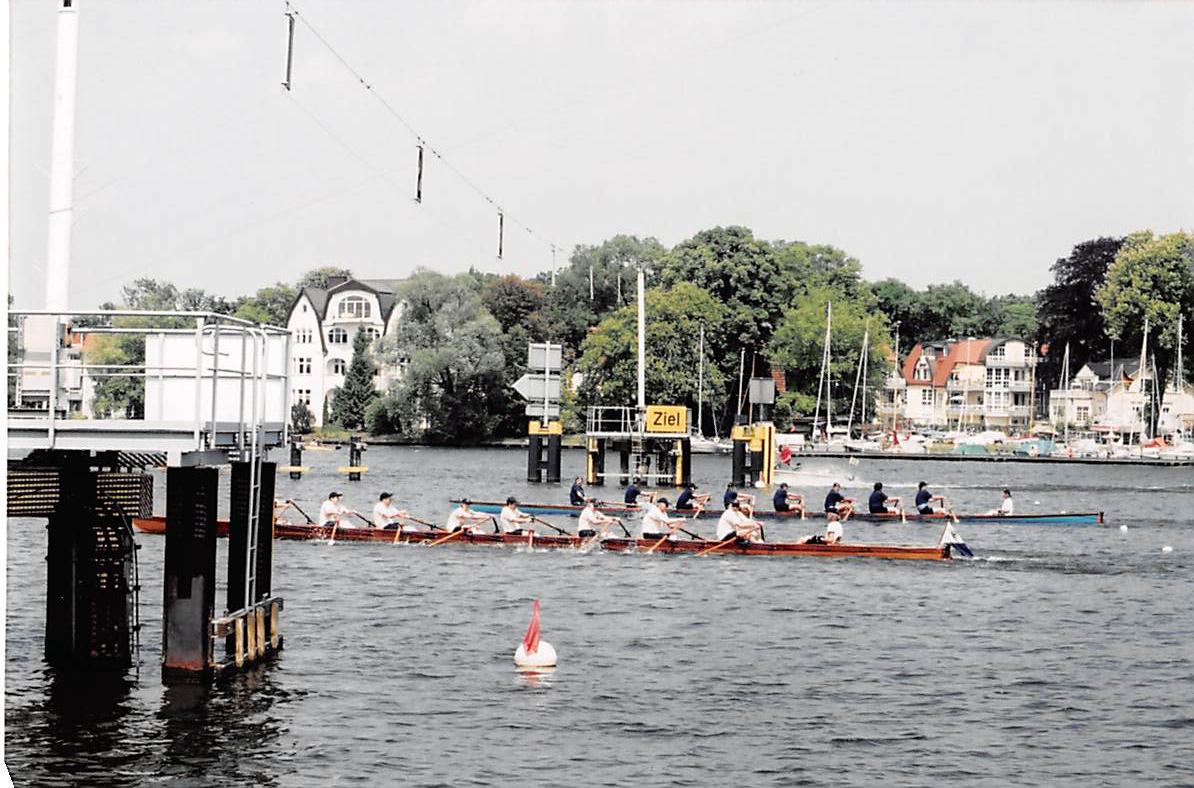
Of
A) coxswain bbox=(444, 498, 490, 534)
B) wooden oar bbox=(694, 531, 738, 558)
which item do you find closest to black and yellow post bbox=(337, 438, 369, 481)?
coxswain bbox=(444, 498, 490, 534)

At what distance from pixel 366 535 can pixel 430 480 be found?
3742cm

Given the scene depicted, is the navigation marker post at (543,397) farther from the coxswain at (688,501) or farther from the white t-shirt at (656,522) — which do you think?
the white t-shirt at (656,522)

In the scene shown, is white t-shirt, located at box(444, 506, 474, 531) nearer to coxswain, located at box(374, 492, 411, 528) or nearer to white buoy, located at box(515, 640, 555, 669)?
coxswain, located at box(374, 492, 411, 528)

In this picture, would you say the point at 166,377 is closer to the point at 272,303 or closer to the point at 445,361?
the point at 445,361

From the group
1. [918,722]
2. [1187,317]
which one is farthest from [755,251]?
[918,722]

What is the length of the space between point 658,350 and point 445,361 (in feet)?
45.7

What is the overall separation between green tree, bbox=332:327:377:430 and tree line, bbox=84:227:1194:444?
0.12 metres

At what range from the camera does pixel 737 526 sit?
37.2m

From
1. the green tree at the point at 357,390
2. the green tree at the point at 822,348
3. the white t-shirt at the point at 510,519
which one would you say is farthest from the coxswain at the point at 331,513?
the green tree at the point at 822,348

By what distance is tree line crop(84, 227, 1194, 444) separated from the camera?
10669cm

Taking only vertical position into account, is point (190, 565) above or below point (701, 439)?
below

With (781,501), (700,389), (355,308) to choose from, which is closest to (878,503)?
(781,501)

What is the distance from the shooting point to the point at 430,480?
76.0 metres

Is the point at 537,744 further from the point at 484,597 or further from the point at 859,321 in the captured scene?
the point at 859,321
